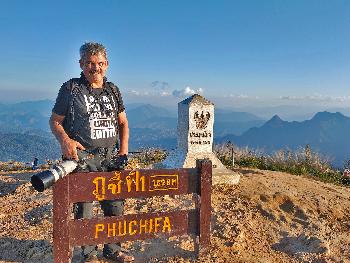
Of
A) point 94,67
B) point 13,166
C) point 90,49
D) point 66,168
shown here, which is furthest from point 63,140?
point 13,166

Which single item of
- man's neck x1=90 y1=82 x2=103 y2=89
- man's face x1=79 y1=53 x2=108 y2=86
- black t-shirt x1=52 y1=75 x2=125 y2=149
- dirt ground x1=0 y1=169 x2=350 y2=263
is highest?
man's face x1=79 y1=53 x2=108 y2=86

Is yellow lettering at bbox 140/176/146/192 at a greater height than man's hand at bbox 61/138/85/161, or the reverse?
man's hand at bbox 61/138/85/161

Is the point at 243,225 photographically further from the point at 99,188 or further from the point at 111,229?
the point at 99,188

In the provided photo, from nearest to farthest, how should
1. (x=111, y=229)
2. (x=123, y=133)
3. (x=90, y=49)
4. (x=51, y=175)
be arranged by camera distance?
(x=51, y=175), (x=90, y=49), (x=111, y=229), (x=123, y=133)

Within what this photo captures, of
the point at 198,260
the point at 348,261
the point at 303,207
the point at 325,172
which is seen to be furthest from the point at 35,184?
the point at 325,172

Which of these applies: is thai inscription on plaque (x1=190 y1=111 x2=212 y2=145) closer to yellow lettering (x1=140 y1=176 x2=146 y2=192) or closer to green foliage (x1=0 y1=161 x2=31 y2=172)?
yellow lettering (x1=140 y1=176 x2=146 y2=192)

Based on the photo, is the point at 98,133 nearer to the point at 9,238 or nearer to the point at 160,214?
the point at 160,214

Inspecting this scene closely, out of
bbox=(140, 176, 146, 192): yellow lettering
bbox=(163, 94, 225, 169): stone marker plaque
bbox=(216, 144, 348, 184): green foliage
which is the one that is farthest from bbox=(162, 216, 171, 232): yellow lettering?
bbox=(216, 144, 348, 184): green foliage

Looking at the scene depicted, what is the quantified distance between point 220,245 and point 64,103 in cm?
333

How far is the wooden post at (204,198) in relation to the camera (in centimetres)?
514

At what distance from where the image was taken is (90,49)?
460 centimetres

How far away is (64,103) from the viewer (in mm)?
4559

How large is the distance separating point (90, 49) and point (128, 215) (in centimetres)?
205

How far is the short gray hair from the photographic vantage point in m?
4.60
